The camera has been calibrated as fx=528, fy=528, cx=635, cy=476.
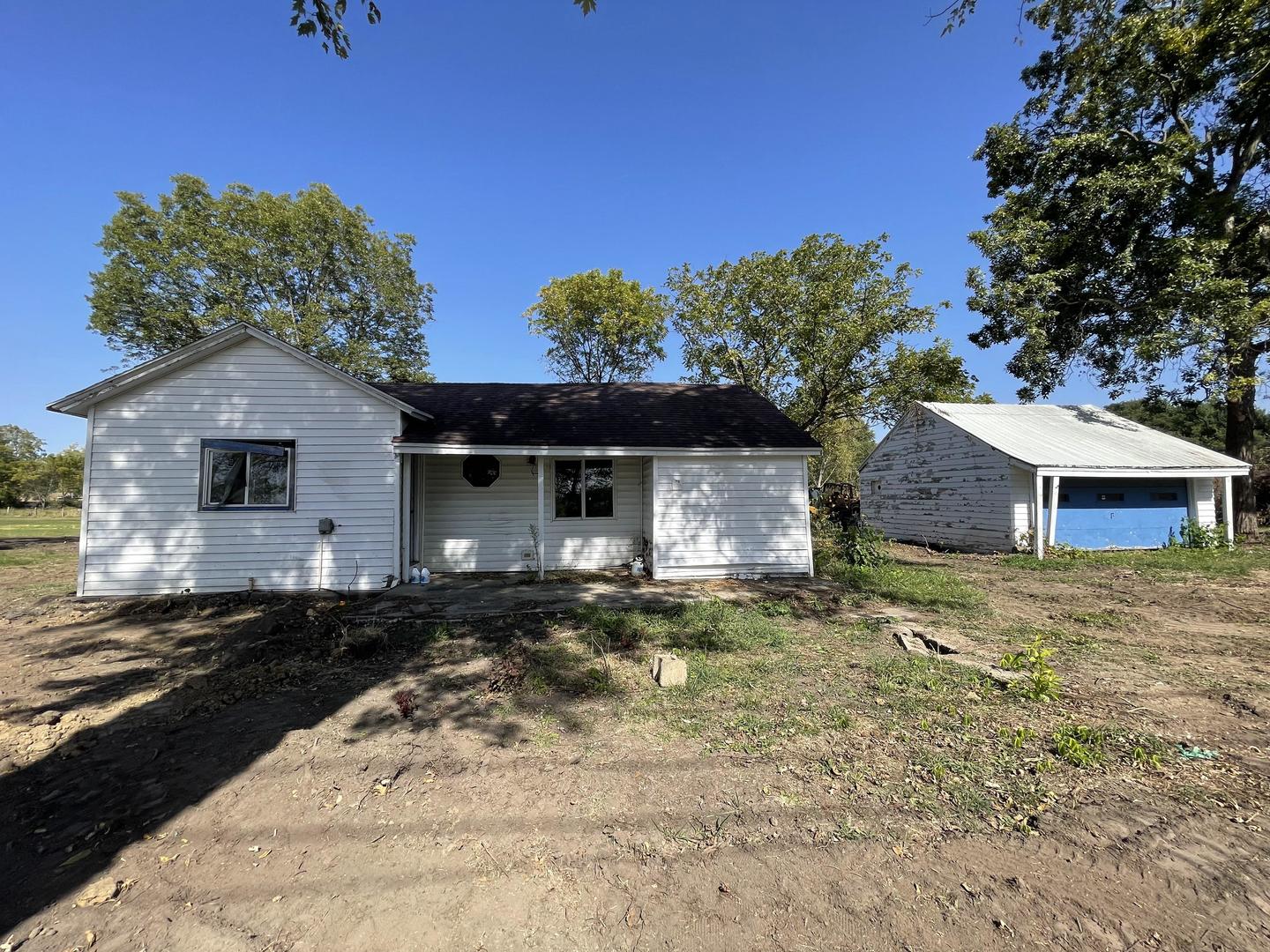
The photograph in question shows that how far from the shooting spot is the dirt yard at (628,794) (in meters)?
2.18

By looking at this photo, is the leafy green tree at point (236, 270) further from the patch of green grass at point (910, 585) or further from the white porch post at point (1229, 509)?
the white porch post at point (1229, 509)

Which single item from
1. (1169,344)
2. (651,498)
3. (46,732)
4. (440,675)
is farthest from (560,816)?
(1169,344)

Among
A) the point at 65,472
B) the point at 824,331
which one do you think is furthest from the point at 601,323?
the point at 65,472

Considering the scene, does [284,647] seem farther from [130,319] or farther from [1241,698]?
[130,319]

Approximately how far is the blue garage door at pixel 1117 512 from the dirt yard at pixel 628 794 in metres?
9.76

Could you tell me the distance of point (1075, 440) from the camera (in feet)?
52.0

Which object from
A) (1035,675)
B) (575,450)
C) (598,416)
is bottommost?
(1035,675)

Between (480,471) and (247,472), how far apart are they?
3.87 m

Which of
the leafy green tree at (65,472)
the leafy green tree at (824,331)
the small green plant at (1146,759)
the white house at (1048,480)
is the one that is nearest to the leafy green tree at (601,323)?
the leafy green tree at (824,331)

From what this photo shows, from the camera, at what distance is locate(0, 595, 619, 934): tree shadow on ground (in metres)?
2.73

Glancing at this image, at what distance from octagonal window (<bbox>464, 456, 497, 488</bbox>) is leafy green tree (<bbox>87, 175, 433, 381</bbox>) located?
1882cm

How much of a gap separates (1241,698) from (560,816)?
18.5 ft

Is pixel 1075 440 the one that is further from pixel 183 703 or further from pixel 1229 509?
pixel 183 703

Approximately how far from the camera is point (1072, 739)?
357 cm
